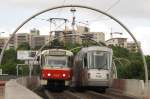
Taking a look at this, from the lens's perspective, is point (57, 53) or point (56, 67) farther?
point (57, 53)

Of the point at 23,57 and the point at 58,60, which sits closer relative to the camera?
the point at 58,60

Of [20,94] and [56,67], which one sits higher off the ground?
[56,67]

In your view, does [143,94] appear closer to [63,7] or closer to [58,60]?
[63,7]

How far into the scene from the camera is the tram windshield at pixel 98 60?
4612cm

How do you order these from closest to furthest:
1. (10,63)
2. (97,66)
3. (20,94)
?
1. (20,94)
2. (97,66)
3. (10,63)

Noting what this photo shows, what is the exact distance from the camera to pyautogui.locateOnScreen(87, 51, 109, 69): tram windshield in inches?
1816

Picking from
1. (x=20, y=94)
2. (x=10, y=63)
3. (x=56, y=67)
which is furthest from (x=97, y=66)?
(x=10, y=63)

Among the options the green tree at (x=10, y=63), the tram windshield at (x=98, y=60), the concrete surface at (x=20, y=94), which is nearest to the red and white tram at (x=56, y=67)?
the tram windshield at (x=98, y=60)

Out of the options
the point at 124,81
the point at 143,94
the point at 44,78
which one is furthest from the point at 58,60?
the point at 143,94

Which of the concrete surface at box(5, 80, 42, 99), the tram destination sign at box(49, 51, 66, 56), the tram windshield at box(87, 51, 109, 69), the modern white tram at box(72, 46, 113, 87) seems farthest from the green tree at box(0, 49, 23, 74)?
the concrete surface at box(5, 80, 42, 99)

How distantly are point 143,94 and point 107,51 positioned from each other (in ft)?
20.0

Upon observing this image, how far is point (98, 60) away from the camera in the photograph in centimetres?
4625

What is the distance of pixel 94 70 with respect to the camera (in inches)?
1810

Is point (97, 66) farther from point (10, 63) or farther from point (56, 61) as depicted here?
point (10, 63)
